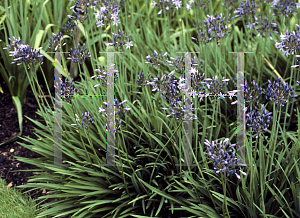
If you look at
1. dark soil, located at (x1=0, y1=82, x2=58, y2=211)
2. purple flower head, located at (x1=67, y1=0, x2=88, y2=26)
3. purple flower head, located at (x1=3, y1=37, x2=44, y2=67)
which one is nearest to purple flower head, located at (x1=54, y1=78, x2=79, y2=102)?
purple flower head, located at (x1=3, y1=37, x2=44, y2=67)

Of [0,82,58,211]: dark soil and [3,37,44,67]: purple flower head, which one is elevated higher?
[3,37,44,67]: purple flower head

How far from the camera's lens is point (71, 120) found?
301cm

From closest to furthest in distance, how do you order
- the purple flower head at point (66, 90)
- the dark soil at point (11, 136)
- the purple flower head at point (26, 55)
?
the purple flower head at point (26, 55) → the purple flower head at point (66, 90) → the dark soil at point (11, 136)

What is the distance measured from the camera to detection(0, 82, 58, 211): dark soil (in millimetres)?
3428

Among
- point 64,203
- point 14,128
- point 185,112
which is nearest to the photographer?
point 185,112

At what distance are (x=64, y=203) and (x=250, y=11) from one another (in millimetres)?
2402

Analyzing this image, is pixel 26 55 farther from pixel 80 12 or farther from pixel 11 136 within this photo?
pixel 11 136

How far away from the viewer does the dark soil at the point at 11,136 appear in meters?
3.43

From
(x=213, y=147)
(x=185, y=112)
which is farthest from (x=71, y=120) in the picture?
(x=213, y=147)

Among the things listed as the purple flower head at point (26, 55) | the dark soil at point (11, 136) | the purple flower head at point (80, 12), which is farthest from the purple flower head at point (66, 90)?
the dark soil at point (11, 136)

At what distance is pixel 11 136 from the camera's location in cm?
381

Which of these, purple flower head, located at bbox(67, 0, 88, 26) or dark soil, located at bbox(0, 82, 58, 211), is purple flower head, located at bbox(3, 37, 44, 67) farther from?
dark soil, located at bbox(0, 82, 58, 211)

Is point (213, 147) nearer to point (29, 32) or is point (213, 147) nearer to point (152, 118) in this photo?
point (152, 118)

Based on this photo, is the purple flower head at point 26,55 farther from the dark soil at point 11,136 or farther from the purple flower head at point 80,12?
the dark soil at point 11,136
